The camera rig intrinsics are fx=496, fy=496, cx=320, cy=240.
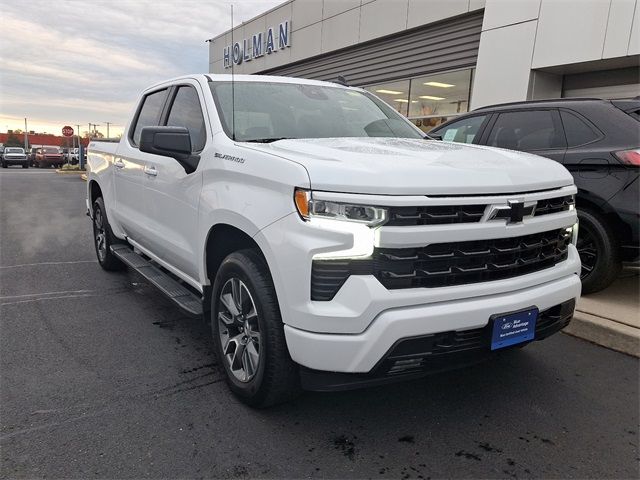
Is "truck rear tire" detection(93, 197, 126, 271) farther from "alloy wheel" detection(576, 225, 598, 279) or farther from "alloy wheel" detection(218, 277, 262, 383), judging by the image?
"alloy wheel" detection(576, 225, 598, 279)

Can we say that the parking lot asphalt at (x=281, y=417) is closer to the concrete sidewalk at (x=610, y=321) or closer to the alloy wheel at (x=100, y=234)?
the concrete sidewalk at (x=610, y=321)

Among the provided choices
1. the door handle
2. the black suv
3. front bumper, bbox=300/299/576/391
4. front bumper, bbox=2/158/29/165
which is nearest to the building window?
the black suv

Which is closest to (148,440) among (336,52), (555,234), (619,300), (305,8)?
(555,234)

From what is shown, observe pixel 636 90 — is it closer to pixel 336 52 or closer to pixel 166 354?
pixel 166 354

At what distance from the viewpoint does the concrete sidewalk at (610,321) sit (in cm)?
380

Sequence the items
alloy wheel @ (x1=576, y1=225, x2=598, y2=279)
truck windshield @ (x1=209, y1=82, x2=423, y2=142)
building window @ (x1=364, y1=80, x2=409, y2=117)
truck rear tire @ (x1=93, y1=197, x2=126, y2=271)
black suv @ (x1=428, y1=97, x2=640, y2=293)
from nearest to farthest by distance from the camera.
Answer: truck windshield @ (x1=209, y1=82, x2=423, y2=142)
black suv @ (x1=428, y1=97, x2=640, y2=293)
alloy wheel @ (x1=576, y1=225, x2=598, y2=279)
truck rear tire @ (x1=93, y1=197, x2=126, y2=271)
building window @ (x1=364, y1=80, x2=409, y2=117)

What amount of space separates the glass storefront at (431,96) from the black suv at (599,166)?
275 inches

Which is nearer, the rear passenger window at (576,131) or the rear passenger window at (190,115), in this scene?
the rear passenger window at (190,115)

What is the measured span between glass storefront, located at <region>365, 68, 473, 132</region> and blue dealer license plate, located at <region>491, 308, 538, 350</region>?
9.83 m

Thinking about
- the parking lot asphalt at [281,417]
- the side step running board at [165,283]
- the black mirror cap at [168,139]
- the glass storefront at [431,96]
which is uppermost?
the glass storefront at [431,96]

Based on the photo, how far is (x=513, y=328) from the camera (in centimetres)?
248

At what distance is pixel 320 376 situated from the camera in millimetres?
2357

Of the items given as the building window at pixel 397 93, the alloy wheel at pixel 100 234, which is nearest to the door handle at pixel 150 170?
the alloy wheel at pixel 100 234

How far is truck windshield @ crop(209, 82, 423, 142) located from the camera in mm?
3307
